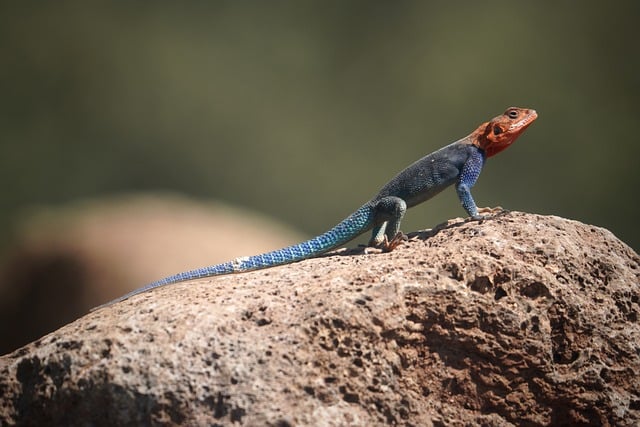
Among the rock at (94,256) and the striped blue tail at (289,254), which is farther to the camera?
the rock at (94,256)

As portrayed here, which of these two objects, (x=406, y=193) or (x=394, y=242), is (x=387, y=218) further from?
(x=394, y=242)

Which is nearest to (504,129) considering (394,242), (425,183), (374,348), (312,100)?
(425,183)

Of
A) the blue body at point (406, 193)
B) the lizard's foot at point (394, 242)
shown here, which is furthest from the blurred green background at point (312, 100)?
the lizard's foot at point (394, 242)

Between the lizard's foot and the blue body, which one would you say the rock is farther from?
the lizard's foot

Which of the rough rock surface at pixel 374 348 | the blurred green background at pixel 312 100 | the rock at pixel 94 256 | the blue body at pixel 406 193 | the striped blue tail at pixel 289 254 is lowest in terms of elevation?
the rough rock surface at pixel 374 348

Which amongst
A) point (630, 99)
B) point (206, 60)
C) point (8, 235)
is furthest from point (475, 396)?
point (8, 235)

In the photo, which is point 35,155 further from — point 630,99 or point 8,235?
point 630,99

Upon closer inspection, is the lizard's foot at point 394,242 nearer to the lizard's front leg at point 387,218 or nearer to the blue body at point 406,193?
the lizard's front leg at point 387,218
